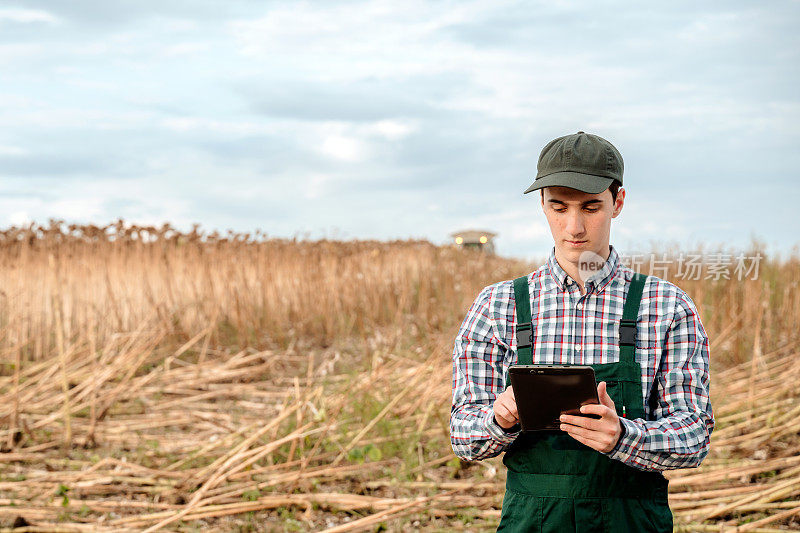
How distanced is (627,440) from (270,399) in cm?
473

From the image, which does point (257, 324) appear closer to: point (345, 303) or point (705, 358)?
point (345, 303)

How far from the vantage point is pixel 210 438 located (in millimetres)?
4578

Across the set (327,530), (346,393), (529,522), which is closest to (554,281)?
(529,522)

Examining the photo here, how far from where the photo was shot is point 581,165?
165 centimetres

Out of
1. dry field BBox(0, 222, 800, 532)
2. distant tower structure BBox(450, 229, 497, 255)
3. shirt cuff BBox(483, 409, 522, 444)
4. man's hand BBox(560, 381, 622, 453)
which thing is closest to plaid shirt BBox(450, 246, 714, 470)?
shirt cuff BBox(483, 409, 522, 444)

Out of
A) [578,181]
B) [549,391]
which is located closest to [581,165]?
[578,181]

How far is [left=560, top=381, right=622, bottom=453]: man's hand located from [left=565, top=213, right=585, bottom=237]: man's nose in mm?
352

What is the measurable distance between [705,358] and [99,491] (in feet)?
11.1

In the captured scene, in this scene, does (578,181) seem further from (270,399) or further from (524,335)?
(270,399)

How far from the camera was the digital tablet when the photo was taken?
147cm

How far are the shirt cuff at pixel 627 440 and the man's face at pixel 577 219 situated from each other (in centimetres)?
39

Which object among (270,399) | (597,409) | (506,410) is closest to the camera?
(597,409)

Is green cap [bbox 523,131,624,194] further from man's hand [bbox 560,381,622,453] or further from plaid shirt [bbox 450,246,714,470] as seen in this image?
man's hand [bbox 560,381,622,453]

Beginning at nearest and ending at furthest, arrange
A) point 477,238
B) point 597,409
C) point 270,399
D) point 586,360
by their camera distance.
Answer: point 597,409 → point 586,360 → point 270,399 → point 477,238
